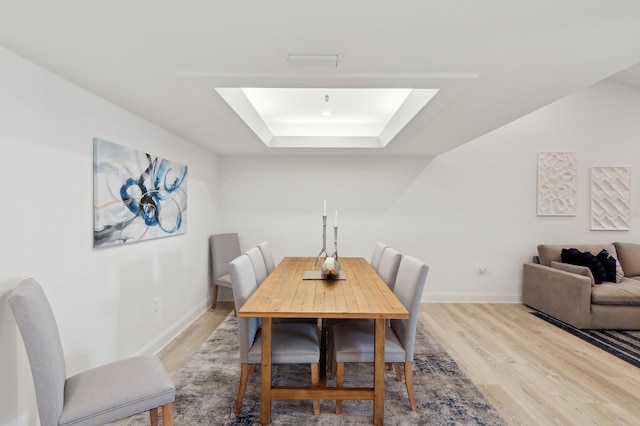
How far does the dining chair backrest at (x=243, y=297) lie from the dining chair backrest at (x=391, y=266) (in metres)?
1.18

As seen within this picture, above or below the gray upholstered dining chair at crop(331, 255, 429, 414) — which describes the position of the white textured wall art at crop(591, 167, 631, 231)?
above

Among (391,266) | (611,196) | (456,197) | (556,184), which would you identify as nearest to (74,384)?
(391,266)

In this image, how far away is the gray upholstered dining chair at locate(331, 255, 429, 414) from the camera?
2.05 metres

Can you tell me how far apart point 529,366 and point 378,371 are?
167cm

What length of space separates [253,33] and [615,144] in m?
5.44

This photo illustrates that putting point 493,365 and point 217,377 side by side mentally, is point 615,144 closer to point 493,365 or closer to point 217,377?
point 493,365

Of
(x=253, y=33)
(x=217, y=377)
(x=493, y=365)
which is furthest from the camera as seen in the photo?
Result: (x=493, y=365)

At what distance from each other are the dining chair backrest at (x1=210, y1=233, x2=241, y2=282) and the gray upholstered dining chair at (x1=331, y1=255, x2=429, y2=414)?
241 centimetres

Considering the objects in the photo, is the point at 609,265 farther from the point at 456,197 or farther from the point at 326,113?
the point at 326,113

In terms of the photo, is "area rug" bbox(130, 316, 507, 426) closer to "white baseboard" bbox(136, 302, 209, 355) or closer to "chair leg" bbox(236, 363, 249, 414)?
"chair leg" bbox(236, 363, 249, 414)

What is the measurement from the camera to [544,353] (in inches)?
119

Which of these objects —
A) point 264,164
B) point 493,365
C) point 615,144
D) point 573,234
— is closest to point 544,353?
point 493,365

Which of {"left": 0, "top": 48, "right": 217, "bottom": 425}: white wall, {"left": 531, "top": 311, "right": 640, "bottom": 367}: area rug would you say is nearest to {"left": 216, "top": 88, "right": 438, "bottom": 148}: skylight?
{"left": 0, "top": 48, "right": 217, "bottom": 425}: white wall

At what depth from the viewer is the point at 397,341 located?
216 cm
